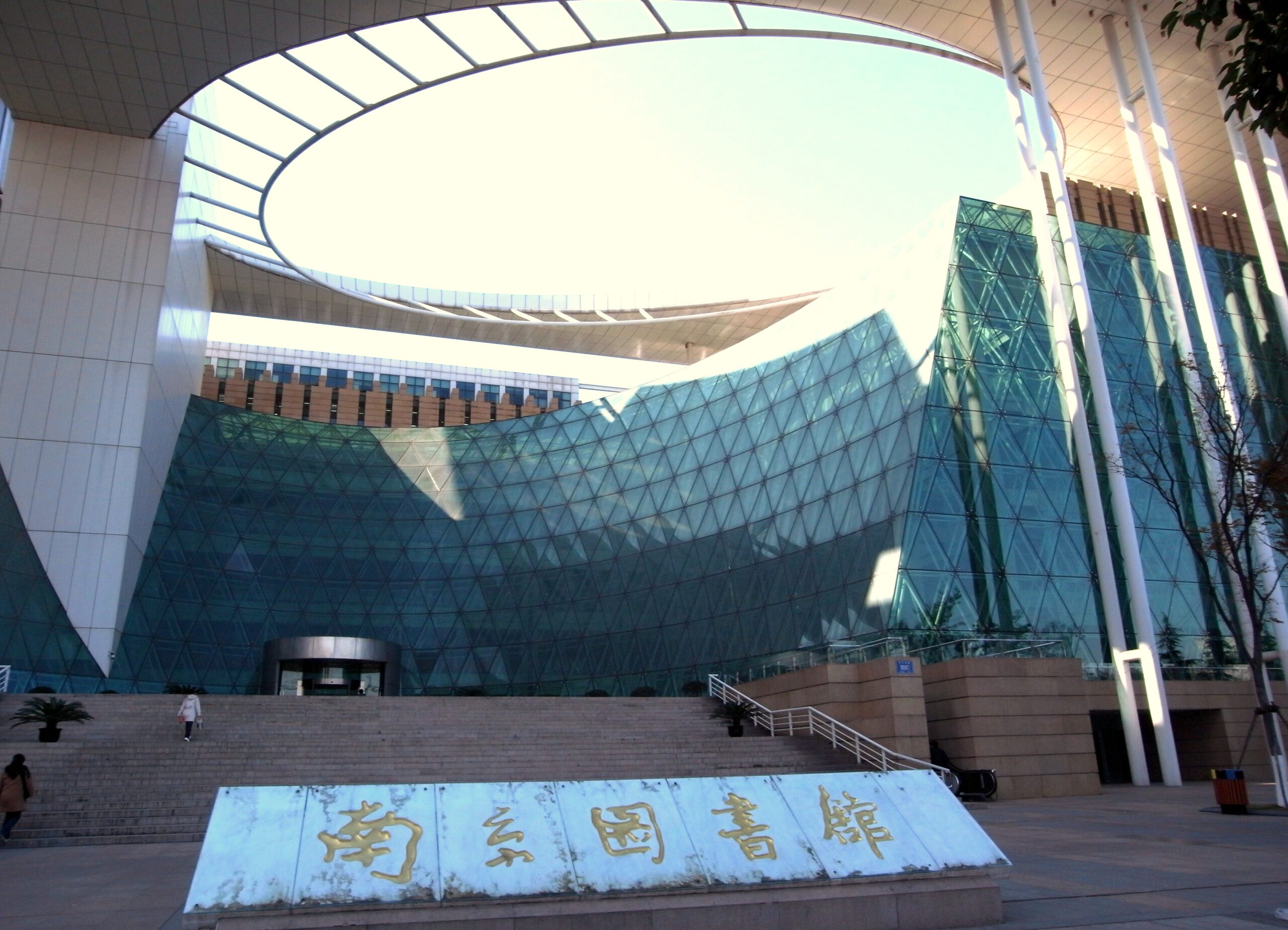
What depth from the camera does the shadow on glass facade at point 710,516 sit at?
2755 cm

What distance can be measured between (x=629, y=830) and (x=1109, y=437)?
22142mm

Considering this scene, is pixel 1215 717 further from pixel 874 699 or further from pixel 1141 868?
pixel 1141 868

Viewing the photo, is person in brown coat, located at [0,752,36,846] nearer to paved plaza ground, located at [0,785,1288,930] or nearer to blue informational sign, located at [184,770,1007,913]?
paved plaza ground, located at [0,785,1288,930]

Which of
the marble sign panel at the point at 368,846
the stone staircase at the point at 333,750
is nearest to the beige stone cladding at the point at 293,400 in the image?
the stone staircase at the point at 333,750

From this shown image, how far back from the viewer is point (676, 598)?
36.4 m

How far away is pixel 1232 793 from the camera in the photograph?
16.1 metres

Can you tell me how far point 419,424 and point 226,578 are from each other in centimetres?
3785

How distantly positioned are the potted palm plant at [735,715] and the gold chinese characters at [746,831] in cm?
1453

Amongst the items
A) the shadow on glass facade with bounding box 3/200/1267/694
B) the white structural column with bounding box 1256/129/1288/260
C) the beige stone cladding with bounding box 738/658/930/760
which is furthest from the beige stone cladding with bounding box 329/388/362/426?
the white structural column with bounding box 1256/129/1288/260

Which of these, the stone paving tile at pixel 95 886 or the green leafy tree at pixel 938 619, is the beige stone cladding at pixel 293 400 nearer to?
the green leafy tree at pixel 938 619

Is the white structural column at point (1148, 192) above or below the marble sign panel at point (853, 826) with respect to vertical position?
above

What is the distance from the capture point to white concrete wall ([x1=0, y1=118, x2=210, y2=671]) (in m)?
28.6

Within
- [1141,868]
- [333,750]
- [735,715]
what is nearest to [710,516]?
[735,715]

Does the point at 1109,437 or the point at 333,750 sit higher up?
the point at 1109,437
